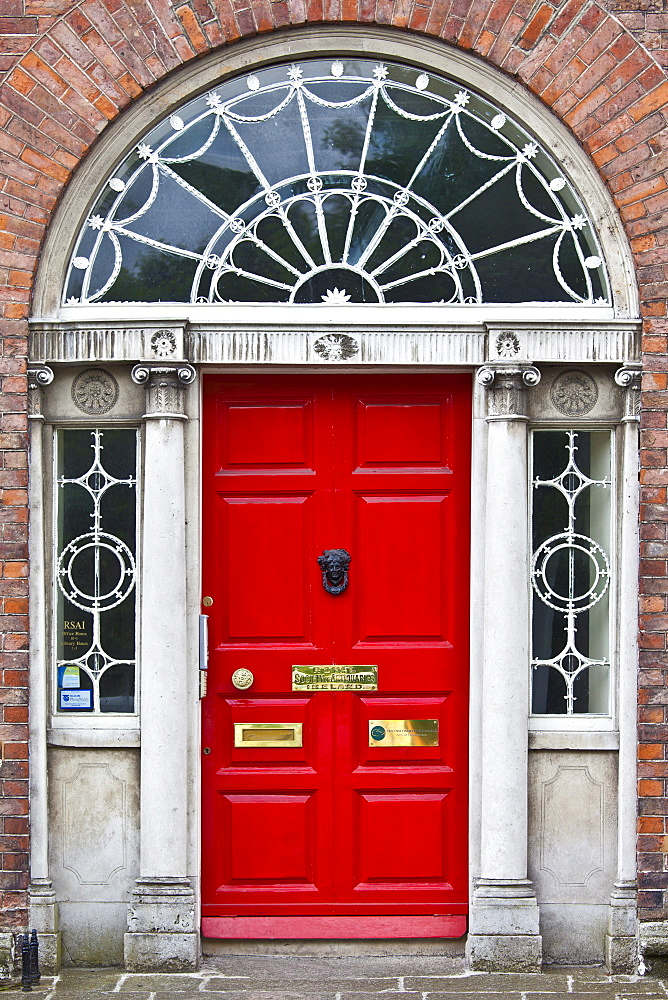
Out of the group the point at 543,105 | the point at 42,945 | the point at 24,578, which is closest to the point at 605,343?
the point at 543,105

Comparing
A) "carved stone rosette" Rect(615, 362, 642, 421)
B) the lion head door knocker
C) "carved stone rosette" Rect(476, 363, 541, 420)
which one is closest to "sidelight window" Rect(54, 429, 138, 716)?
the lion head door knocker

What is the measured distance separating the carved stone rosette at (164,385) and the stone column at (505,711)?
54.9 inches

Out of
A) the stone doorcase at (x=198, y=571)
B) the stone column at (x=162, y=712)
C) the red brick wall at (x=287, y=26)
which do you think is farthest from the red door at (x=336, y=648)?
the red brick wall at (x=287, y=26)

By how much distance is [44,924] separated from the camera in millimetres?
5719

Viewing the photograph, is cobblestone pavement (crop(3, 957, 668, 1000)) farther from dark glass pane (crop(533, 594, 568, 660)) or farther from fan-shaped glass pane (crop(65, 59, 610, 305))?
fan-shaped glass pane (crop(65, 59, 610, 305))

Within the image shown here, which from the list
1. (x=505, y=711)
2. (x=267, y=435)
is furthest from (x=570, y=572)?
(x=267, y=435)

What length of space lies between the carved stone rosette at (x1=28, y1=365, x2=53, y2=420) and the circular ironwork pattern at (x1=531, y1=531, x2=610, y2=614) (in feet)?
8.07

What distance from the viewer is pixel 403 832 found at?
19.6ft

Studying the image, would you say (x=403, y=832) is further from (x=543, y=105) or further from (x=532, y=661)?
(x=543, y=105)

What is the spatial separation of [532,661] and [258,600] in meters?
1.35

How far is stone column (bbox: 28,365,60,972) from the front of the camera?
572 centimetres

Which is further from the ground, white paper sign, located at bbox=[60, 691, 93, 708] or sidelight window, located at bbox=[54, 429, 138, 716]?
sidelight window, located at bbox=[54, 429, 138, 716]

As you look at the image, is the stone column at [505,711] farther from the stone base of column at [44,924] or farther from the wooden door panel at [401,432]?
the stone base of column at [44,924]

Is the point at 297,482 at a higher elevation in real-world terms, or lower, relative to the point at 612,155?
lower
